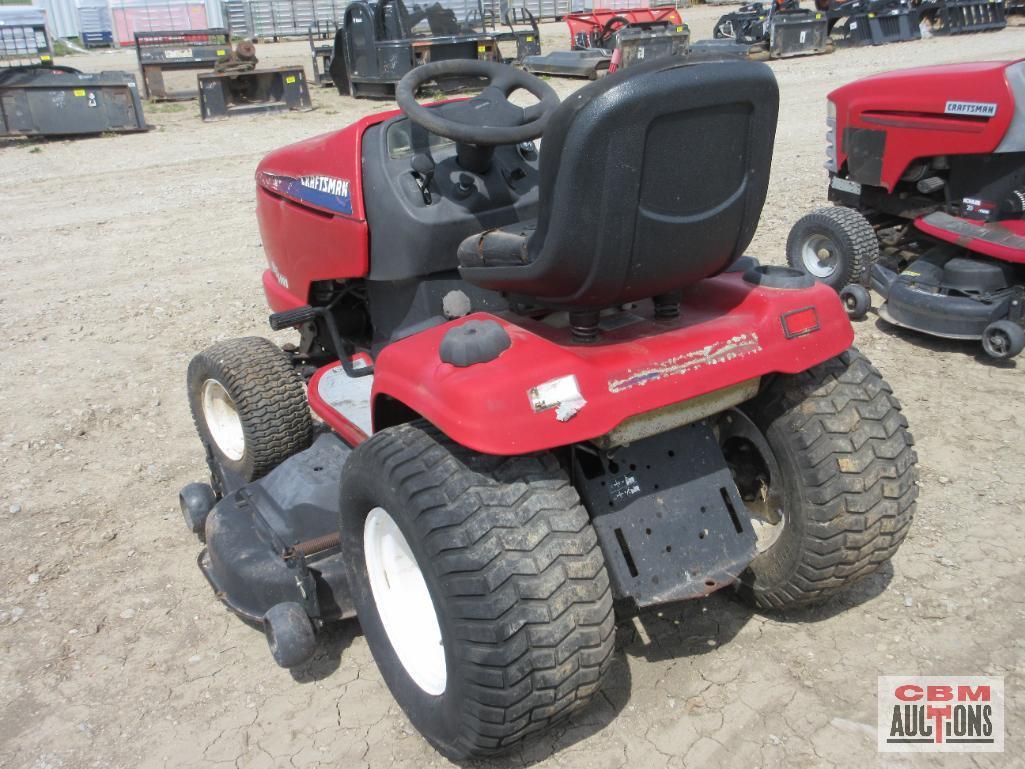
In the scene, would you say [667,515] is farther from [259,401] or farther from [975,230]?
[975,230]

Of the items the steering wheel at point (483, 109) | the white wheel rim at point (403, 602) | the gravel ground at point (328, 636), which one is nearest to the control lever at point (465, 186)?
the steering wheel at point (483, 109)

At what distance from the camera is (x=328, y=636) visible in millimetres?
2852

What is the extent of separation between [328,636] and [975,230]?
3.92m

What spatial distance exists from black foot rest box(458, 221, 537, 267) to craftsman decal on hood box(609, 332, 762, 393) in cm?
37

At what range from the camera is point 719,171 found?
1983 millimetres

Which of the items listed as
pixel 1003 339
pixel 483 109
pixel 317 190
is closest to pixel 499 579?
pixel 483 109

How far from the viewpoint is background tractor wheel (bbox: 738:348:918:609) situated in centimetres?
239

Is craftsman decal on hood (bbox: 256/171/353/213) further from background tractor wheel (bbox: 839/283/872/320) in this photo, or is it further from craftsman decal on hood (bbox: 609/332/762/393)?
background tractor wheel (bbox: 839/283/872/320)

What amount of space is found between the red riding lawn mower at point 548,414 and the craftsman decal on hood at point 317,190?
0.6 inches

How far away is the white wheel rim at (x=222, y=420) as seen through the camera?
3.58 metres

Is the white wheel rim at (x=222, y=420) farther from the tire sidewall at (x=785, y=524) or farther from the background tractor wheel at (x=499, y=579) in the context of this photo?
the tire sidewall at (x=785, y=524)

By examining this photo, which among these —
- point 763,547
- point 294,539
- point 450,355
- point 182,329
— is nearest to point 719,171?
point 450,355

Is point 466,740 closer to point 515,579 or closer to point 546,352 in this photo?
point 515,579

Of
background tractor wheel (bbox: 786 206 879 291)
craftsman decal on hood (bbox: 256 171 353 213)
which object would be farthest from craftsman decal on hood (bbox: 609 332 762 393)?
background tractor wheel (bbox: 786 206 879 291)
